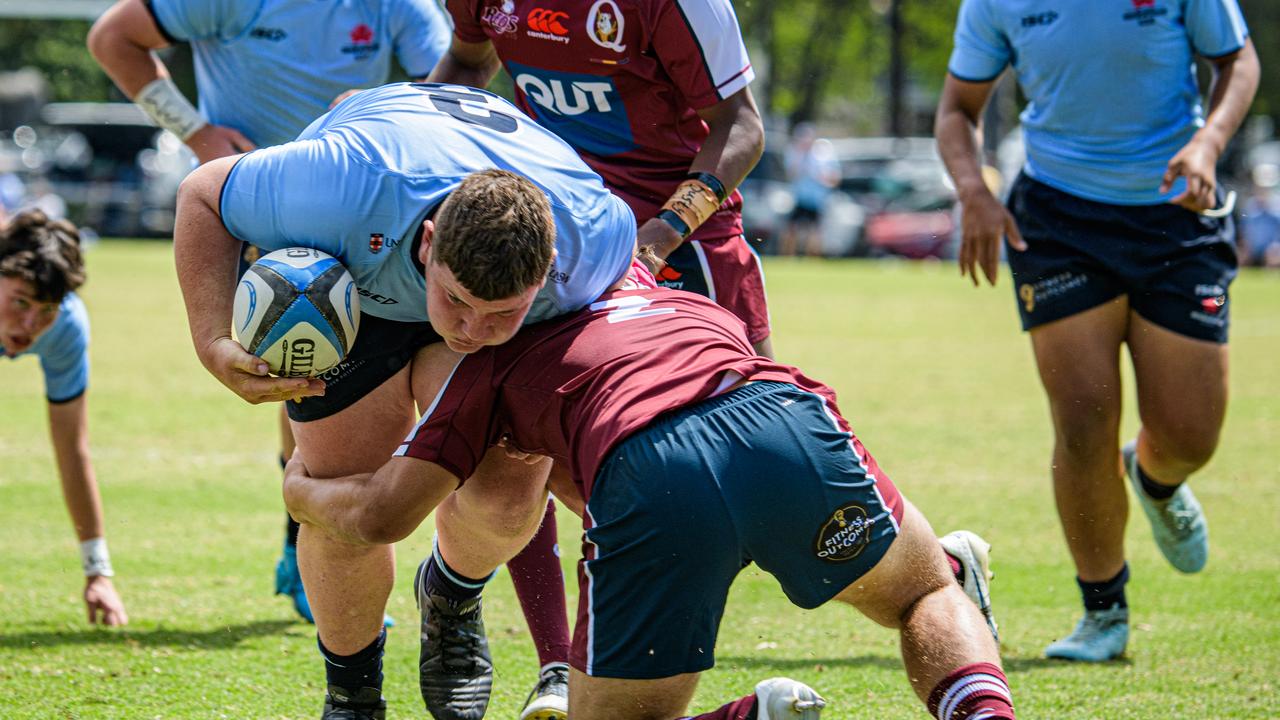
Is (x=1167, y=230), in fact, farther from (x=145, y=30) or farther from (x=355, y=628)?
(x=145, y=30)

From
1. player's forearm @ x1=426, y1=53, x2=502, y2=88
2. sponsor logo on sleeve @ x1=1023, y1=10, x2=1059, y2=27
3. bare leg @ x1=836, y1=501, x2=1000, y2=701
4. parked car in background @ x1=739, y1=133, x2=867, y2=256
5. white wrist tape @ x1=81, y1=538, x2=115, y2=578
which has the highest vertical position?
player's forearm @ x1=426, y1=53, x2=502, y2=88

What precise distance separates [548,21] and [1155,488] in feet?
10.3

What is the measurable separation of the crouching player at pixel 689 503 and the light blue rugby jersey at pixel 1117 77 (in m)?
2.48

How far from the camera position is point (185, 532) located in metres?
6.88

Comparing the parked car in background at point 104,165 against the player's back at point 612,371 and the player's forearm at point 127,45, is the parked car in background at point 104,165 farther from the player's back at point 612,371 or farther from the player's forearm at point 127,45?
the player's back at point 612,371

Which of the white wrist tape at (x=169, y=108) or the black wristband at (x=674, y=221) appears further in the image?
the white wrist tape at (x=169, y=108)

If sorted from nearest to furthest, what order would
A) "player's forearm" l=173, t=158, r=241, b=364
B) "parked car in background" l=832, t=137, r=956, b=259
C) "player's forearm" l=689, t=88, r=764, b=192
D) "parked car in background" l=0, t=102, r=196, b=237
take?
"player's forearm" l=173, t=158, r=241, b=364 → "player's forearm" l=689, t=88, r=764, b=192 → "parked car in background" l=832, t=137, r=956, b=259 → "parked car in background" l=0, t=102, r=196, b=237

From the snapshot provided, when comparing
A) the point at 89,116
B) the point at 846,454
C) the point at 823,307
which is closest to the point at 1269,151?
the point at 823,307

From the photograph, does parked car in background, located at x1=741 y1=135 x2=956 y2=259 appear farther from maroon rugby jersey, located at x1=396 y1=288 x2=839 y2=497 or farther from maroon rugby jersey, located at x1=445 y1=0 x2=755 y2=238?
maroon rugby jersey, located at x1=396 y1=288 x2=839 y2=497

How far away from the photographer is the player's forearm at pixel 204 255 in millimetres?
3730

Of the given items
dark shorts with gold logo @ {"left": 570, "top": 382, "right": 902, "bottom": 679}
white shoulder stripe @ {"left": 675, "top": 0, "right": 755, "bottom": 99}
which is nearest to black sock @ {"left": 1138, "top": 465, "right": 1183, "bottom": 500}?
white shoulder stripe @ {"left": 675, "top": 0, "right": 755, "bottom": 99}

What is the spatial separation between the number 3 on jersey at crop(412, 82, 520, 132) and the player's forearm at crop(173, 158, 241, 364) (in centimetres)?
60

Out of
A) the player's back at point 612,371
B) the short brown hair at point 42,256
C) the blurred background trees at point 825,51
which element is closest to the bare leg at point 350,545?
the player's back at point 612,371

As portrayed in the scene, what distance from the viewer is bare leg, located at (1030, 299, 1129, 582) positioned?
5.27 metres
